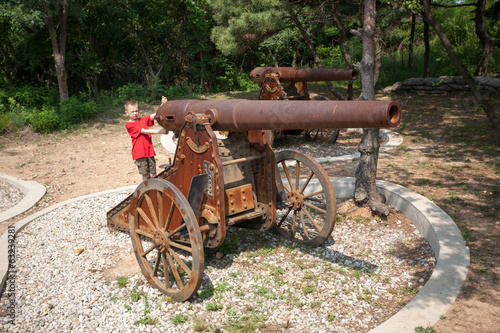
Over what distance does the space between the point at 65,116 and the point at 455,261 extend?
11.3m

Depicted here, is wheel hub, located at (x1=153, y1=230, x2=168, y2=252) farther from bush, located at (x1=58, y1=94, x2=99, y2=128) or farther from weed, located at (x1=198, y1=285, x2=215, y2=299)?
bush, located at (x1=58, y1=94, x2=99, y2=128)

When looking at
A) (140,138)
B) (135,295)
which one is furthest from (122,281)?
(140,138)

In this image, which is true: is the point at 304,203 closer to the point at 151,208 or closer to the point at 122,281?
the point at 151,208

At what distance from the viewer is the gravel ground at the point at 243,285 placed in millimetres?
3383

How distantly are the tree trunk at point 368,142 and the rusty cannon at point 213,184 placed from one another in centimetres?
119

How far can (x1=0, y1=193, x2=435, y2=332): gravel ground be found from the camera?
11.1ft

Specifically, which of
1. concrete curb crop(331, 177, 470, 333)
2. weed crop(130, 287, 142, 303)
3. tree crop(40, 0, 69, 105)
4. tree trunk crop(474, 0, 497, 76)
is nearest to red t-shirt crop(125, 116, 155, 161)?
weed crop(130, 287, 142, 303)

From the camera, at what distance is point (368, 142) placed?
17.3 feet

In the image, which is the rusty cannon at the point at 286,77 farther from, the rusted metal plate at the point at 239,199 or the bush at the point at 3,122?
the bush at the point at 3,122

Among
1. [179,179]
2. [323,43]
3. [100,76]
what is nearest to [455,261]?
[179,179]

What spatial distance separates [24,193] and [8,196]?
0.25m

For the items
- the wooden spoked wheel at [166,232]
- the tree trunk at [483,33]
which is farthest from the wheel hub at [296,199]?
the tree trunk at [483,33]

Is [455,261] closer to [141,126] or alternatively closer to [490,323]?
[490,323]

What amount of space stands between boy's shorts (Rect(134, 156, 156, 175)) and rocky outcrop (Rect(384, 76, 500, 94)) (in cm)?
800
